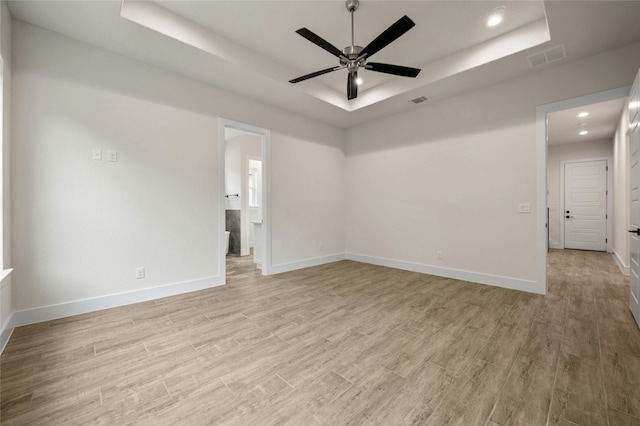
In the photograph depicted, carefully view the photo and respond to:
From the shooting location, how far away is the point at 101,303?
9.57 ft

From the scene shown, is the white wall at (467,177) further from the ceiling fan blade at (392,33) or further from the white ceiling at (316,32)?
the ceiling fan blade at (392,33)

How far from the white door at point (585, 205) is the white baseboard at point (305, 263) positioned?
6484 mm

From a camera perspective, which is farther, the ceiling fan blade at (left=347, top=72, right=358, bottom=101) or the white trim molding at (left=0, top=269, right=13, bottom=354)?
the ceiling fan blade at (left=347, top=72, right=358, bottom=101)

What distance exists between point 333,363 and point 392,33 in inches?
109

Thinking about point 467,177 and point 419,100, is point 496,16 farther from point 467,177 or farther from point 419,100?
point 467,177

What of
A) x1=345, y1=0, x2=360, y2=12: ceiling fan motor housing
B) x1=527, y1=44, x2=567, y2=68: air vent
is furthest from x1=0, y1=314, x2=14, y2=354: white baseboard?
x1=527, y1=44, x2=567, y2=68: air vent

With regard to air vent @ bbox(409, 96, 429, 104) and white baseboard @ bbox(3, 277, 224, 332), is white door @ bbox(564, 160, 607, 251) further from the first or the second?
white baseboard @ bbox(3, 277, 224, 332)

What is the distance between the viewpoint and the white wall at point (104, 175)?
258 centimetres

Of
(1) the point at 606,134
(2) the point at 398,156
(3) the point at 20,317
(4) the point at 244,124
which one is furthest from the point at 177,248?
(1) the point at 606,134

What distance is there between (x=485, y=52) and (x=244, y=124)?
11.3 feet

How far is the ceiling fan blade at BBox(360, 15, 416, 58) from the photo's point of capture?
6.90 feet

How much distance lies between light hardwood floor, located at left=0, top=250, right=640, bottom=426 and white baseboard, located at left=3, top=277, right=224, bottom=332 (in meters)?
0.14

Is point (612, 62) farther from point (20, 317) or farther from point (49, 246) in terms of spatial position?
point (20, 317)

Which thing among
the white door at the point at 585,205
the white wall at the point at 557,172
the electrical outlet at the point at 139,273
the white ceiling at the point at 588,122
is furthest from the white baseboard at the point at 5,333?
the white door at the point at 585,205
